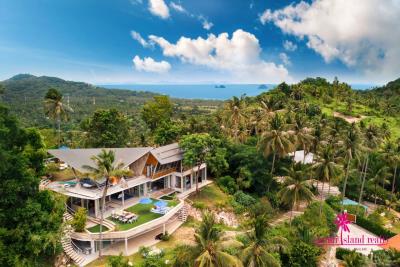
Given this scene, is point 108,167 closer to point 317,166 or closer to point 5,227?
point 5,227

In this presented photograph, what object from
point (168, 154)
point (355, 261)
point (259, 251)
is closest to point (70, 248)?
point (168, 154)

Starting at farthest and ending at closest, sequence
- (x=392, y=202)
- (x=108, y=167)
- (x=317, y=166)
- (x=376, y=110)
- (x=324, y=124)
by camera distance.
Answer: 1. (x=376, y=110)
2. (x=324, y=124)
3. (x=392, y=202)
4. (x=317, y=166)
5. (x=108, y=167)

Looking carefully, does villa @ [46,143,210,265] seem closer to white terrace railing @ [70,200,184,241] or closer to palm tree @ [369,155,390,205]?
white terrace railing @ [70,200,184,241]

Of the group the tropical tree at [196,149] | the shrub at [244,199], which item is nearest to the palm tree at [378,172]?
the shrub at [244,199]

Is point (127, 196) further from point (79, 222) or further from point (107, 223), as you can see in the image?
point (79, 222)

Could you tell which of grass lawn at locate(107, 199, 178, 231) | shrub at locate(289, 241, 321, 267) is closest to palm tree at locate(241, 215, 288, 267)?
shrub at locate(289, 241, 321, 267)

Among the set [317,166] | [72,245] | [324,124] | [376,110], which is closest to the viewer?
[72,245]

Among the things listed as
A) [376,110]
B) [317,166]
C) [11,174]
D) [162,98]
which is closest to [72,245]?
[11,174]

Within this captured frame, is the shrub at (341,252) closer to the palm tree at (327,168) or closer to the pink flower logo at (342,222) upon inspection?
the pink flower logo at (342,222)
